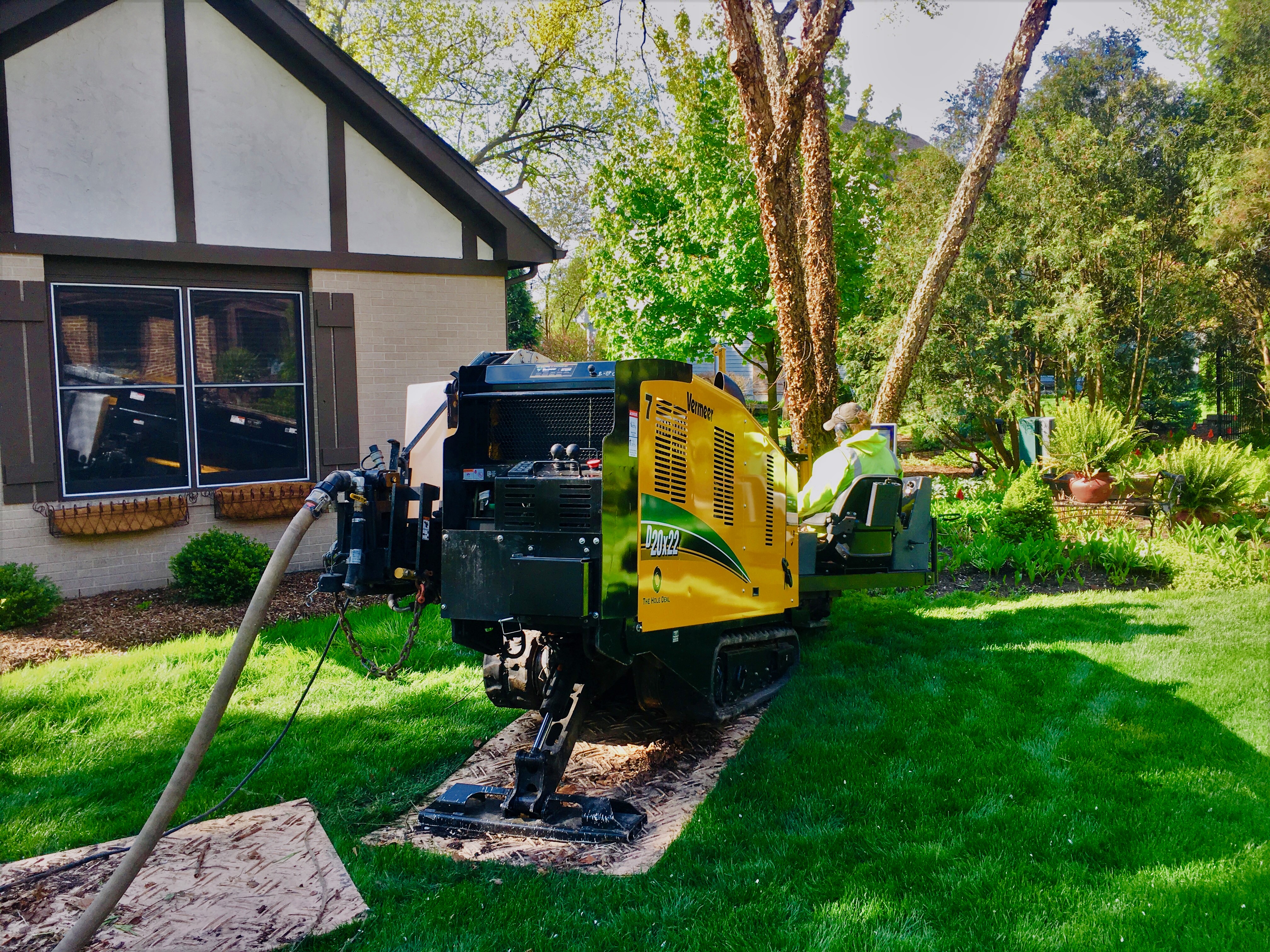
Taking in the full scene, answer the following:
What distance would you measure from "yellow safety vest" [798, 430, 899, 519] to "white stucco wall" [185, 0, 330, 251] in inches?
232

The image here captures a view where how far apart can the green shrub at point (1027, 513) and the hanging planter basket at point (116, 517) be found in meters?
9.02

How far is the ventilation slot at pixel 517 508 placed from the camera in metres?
4.29

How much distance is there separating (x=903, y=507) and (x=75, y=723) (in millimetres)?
6091

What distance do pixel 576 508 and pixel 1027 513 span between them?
803 centimetres

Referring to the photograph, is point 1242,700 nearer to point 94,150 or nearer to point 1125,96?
point 94,150

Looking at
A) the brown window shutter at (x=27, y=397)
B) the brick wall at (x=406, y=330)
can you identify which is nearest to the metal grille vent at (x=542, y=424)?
the brick wall at (x=406, y=330)

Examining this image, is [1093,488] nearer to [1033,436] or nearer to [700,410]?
[1033,436]

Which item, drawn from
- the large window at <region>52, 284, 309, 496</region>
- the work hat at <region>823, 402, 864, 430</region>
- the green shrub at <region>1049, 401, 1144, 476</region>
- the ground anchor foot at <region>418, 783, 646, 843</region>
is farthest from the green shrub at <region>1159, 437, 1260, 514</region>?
the large window at <region>52, 284, 309, 496</region>

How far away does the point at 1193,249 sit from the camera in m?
15.3

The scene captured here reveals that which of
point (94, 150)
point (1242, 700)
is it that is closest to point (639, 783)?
point (1242, 700)

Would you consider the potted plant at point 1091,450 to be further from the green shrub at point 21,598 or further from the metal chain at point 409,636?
the green shrub at point 21,598

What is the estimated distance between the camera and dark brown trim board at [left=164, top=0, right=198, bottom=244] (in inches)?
353

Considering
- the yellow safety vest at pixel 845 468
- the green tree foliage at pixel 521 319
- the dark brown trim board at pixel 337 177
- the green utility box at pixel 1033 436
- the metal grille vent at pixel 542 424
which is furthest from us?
the green tree foliage at pixel 521 319

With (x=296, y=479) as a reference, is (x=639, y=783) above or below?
below
